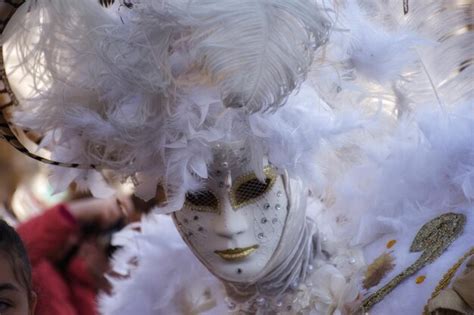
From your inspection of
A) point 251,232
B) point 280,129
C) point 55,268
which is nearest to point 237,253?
point 251,232

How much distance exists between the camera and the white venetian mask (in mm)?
1538

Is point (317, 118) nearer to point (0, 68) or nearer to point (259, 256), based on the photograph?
point (259, 256)

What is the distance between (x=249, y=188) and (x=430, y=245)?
354 mm

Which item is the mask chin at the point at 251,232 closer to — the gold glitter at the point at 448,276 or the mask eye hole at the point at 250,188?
the mask eye hole at the point at 250,188

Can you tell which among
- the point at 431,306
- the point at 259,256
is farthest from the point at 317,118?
the point at 431,306

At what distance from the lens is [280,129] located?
4.75 feet

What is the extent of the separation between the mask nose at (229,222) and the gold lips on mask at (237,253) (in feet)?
0.10

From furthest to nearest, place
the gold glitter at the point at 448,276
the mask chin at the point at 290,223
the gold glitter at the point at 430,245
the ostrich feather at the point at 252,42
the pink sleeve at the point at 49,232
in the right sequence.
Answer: the pink sleeve at the point at 49,232, the mask chin at the point at 290,223, the gold glitter at the point at 430,245, the gold glitter at the point at 448,276, the ostrich feather at the point at 252,42

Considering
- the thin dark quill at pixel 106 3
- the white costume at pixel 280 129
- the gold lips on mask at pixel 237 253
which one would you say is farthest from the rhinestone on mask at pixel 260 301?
the thin dark quill at pixel 106 3

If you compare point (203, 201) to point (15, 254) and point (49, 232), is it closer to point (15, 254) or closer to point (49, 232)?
point (15, 254)

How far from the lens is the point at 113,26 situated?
1400 millimetres

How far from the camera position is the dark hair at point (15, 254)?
1.35m

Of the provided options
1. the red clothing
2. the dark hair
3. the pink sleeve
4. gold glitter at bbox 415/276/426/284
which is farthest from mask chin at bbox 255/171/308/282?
the pink sleeve

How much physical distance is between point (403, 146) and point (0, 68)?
0.81m
